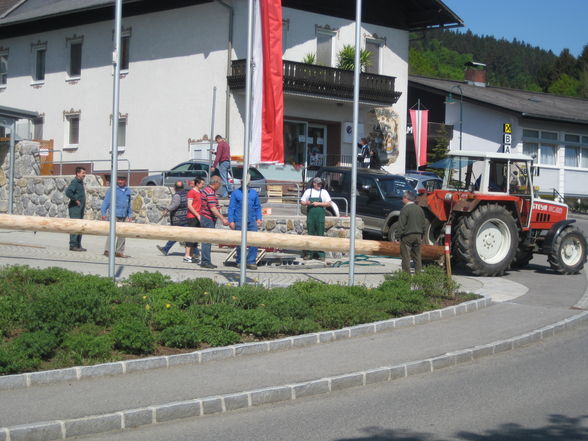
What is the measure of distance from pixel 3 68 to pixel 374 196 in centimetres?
2600

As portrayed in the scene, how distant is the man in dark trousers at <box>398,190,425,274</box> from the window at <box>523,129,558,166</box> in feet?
98.4

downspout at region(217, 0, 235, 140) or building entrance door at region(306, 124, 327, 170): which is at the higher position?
downspout at region(217, 0, 235, 140)

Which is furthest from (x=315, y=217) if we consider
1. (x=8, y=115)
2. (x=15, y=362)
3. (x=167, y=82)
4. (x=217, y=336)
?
(x=167, y=82)

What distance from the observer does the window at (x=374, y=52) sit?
36812 mm

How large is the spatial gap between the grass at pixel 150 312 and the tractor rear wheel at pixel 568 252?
6.16 m

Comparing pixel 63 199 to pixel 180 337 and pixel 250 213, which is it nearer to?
pixel 250 213

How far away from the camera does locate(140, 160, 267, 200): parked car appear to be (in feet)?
87.0

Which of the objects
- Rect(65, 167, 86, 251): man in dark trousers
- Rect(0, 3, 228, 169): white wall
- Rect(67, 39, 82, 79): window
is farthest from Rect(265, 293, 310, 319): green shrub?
Rect(67, 39, 82, 79): window

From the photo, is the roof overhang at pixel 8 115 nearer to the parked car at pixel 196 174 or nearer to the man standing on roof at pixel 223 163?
the parked car at pixel 196 174

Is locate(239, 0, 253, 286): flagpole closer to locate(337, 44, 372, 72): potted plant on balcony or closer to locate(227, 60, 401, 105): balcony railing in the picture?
locate(227, 60, 401, 105): balcony railing

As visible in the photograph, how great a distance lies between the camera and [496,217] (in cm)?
1792

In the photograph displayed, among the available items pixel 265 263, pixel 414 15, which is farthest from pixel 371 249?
pixel 414 15

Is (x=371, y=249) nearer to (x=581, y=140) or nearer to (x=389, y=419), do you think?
(x=389, y=419)

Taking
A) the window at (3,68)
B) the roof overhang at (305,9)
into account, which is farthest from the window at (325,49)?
the window at (3,68)
